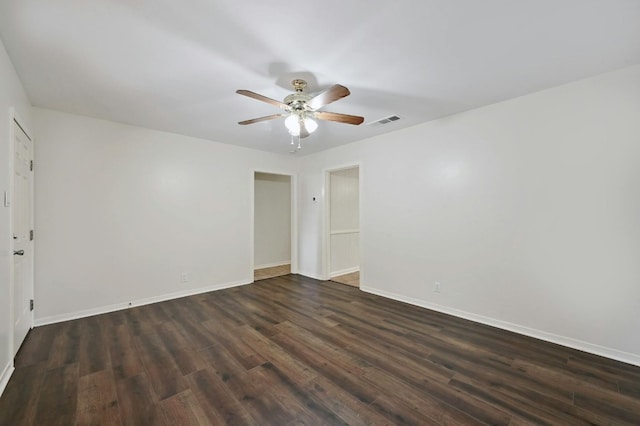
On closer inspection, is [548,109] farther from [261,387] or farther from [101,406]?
[101,406]

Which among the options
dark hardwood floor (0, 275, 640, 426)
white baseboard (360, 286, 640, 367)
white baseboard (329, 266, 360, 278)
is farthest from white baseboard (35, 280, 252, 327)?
white baseboard (360, 286, 640, 367)

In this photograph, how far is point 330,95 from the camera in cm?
216

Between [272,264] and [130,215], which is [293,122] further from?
[272,264]

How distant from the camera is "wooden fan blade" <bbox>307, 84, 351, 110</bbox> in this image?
6.63 feet

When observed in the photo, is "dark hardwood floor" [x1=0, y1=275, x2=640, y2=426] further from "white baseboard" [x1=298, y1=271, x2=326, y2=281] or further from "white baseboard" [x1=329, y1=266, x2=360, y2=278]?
"white baseboard" [x1=329, y1=266, x2=360, y2=278]

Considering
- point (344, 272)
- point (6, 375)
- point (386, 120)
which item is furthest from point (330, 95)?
point (344, 272)

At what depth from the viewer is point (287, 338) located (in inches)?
109

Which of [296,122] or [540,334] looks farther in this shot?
[540,334]

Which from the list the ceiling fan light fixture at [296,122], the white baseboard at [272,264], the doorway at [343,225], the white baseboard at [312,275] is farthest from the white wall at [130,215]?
the ceiling fan light fixture at [296,122]

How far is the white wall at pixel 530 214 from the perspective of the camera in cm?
237

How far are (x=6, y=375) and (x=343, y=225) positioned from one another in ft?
15.7

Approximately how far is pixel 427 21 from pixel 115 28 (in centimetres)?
213

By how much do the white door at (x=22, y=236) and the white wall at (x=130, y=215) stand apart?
19 cm

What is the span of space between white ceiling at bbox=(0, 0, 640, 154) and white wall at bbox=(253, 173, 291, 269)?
3.55m
